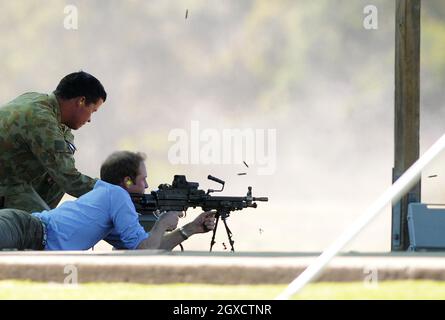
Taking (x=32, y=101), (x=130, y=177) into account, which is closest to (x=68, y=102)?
(x=32, y=101)

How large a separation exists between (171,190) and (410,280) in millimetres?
3116

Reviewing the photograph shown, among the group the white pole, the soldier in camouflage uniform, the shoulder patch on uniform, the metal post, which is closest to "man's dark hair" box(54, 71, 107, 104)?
the soldier in camouflage uniform

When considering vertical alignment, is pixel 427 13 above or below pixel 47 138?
above

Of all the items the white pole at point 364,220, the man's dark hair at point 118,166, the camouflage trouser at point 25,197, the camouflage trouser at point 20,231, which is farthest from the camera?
the camouflage trouser at point 25,197

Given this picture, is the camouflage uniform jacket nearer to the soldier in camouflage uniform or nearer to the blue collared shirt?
the soldier in camouflage uniform

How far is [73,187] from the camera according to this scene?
13.7 feet

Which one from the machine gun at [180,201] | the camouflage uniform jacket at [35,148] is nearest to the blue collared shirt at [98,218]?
the camouflage uniform jacket at [35,148]

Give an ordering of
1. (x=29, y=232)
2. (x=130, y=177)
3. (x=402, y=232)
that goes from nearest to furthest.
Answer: (x=29, y=232)
(x=130, y=177)
(x=402, y=232)

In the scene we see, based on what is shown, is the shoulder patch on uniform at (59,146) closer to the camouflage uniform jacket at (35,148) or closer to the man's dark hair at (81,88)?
the camouflage uniform jacket at (35,148)

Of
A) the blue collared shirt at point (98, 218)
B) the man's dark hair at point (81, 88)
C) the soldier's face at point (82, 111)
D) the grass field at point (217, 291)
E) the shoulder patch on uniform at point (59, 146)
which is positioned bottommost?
the blue collared shirt at point (98, 218)

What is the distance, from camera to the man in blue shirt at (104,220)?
11.5ft

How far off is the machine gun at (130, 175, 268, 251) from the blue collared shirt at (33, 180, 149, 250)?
92 centimetres
